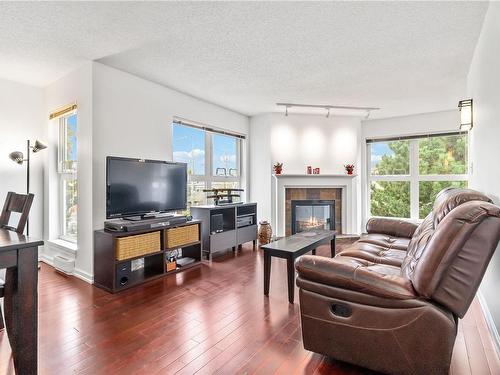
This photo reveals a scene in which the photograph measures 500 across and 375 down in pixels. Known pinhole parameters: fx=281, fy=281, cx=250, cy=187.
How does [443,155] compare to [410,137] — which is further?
[410,137]

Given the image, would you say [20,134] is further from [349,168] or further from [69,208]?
[349,168]

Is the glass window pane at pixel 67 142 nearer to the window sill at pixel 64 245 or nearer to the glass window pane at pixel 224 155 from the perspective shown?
the window sill at pixel 64 245

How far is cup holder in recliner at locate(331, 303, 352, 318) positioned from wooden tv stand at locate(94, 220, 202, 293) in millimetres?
2129

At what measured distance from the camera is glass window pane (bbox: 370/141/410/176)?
5.39 meters

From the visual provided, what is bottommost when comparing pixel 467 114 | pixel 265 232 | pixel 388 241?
pixel 265 232

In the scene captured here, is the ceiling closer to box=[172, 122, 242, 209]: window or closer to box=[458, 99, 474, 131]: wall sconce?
box=[458, 99, 474, 131]: wall sconce

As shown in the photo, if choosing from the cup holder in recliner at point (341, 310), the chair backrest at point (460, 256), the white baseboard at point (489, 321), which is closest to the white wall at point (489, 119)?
the white baseboard at point (489, 321)

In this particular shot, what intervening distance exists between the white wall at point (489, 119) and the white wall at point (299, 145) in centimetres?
271

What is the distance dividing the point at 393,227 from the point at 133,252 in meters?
2.78

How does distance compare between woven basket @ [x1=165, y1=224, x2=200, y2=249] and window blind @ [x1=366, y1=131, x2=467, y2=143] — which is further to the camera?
window blind @ [x1=366, y1=131, x2=467, y2=143]

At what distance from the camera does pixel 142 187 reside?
3242 millimetres

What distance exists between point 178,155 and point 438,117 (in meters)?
4.56

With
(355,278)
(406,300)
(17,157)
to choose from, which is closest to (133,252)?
(17,157)

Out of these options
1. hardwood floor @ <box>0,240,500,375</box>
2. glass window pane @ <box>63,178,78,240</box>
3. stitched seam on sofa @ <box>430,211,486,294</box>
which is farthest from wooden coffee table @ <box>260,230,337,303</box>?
glass window pane @ <box>63,178,78,240</box>
